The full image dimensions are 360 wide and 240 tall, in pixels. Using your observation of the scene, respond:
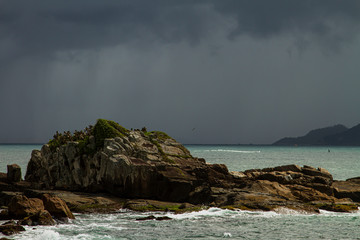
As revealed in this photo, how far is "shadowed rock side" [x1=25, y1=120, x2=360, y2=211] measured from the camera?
4220cm

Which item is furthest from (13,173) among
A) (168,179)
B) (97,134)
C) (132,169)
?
(168,179)

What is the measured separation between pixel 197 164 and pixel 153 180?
26.5ft

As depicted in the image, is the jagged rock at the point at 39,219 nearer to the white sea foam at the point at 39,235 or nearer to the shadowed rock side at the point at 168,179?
the white sea foam at the point at 39,235

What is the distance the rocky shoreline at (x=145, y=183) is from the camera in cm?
3981

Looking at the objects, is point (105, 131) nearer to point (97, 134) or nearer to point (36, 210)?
point (97, 134)

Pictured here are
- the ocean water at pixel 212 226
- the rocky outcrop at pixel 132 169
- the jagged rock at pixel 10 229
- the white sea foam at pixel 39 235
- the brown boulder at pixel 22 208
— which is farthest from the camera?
the rocky outcrop at pixel 132 169

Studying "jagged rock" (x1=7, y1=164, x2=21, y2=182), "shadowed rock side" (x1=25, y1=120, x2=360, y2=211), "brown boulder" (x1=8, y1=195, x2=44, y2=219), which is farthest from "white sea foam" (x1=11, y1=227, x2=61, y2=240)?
"jagged rock" (x1=7, y1=164, x2=21, y2=182)

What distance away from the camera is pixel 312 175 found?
54.0 metres

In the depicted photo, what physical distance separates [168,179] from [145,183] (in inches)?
113

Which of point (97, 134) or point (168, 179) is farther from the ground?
point (97, 134)

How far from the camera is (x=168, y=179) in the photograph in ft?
147

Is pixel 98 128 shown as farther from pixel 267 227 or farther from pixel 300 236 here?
pixel 300 236

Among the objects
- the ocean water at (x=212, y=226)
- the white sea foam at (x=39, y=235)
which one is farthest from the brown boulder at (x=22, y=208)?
the white sea foam at (x=39, y=235)

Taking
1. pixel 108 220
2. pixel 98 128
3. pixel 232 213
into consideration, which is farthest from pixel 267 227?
pixel 98 128
